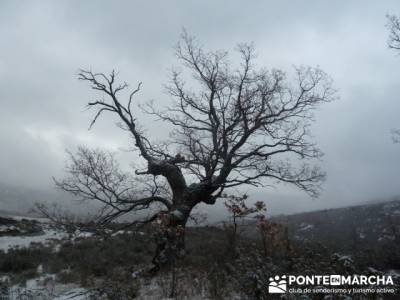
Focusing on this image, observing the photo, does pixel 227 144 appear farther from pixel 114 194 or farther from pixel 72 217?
pixel 72 217

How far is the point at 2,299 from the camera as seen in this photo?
28.7 ft

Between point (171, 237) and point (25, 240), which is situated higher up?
point (171, 237)

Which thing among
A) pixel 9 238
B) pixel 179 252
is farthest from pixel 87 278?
pixel 9 238

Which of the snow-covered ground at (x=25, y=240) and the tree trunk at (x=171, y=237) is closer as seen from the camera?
the tree trunk at (x=171, y=237)

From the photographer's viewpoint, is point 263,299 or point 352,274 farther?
point 352,274

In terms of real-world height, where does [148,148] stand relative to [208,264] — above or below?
above

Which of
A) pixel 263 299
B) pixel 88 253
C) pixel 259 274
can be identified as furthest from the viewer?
pixel 88 253

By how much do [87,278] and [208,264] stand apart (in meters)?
3.19

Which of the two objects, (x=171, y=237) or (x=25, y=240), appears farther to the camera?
(x=25, y=240)

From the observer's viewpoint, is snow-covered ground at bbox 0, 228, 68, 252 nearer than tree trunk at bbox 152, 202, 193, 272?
No

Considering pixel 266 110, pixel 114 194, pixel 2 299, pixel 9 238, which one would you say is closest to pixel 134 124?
pixel 114 194

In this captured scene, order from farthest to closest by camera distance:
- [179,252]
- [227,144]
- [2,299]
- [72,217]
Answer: [227,144]
[72,217]
[179,252]
[2,299]

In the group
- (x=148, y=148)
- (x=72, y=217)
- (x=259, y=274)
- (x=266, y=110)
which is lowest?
(x=259, y=274)

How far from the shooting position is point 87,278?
1117cm
